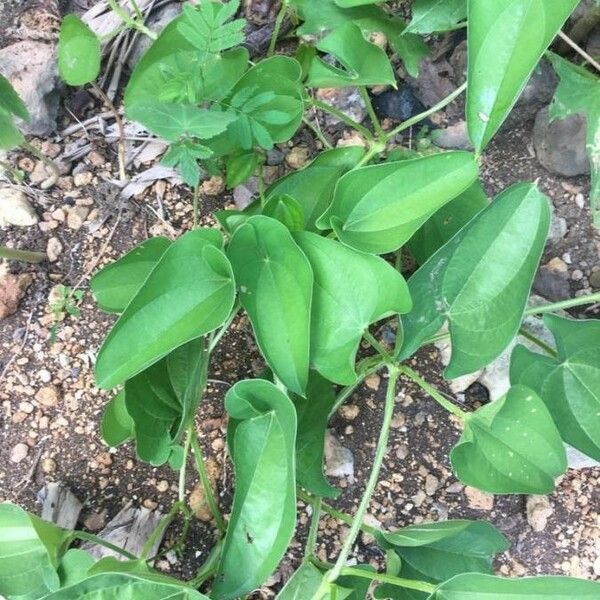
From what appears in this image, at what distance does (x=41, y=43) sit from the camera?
61.9 inches

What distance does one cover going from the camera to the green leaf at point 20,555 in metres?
1.13

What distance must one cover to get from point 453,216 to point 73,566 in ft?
2.71

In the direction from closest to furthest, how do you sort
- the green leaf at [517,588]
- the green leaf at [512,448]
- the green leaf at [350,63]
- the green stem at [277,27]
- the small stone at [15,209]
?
the green leaf at [517,588]
the green leaf at [512,448]
the green leaf at [350,63]
the green stem at [277,27]
the small stone at [15,209]

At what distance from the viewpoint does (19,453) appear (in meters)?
Answer: 1.50

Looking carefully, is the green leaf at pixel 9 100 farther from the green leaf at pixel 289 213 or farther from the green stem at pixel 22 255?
the green leaf at pixel 289 213

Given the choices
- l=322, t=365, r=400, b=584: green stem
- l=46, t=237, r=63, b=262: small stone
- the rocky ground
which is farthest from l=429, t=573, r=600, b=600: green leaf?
l=46, t=237, r=63, b=262: small stone

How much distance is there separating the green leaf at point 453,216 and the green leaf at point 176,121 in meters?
0.43

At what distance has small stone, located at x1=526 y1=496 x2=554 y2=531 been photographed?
1.48 m

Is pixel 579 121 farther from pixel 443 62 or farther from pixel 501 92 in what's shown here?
pixel 501 92

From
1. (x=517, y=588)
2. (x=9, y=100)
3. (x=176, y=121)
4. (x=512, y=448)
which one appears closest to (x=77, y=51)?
(x=9, y=100)

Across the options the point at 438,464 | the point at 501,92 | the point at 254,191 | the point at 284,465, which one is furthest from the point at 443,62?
the point at 284,465

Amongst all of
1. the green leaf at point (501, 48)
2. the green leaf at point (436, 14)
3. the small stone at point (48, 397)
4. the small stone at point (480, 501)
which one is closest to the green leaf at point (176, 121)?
the green leaf at point (501, 48)

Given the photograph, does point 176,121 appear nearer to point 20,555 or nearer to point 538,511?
point 20,555

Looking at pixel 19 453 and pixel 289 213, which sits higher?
pixel 289 213
